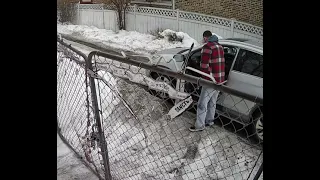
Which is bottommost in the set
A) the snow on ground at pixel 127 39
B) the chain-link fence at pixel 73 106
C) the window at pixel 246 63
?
the chain-link fence at pixel 73 106

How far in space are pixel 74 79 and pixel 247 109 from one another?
31.6 inches

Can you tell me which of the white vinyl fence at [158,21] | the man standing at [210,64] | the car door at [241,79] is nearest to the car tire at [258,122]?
the car door at [241,79]

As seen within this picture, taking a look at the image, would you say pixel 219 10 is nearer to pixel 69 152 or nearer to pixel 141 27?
pixel 141 27

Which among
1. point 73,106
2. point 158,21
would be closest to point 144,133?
point 73,106

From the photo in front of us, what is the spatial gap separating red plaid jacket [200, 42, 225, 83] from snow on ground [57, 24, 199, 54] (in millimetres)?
86

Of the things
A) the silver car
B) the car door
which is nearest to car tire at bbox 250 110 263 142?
the silver car

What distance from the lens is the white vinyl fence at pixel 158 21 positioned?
1270 millimetres

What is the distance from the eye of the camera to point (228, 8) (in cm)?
113

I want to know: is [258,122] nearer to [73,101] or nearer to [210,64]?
[210,64]

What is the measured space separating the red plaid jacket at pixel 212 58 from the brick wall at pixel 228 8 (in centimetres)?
21

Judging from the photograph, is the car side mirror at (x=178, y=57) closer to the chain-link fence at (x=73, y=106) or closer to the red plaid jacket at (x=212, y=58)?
the red plaid jacket at (x=212, y=58)

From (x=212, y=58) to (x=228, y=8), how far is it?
31 centimetres

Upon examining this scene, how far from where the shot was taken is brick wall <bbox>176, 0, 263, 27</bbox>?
968 mm

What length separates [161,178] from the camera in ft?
4.74
